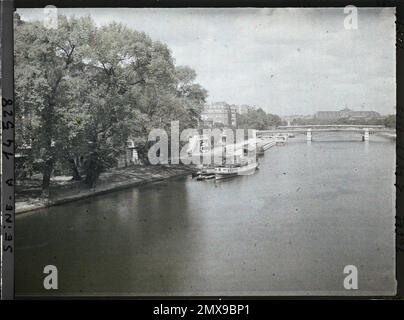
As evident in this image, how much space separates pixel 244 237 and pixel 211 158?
53 centimetres

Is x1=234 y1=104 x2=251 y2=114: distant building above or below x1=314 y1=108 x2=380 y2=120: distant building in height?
above

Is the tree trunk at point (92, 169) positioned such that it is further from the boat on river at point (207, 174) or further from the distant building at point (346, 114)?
the distant building at point (346, 114)

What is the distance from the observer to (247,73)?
→ 8.69 ft

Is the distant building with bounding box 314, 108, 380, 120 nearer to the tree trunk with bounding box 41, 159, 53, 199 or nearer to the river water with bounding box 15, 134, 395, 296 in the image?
the river water with bounding box 15, 134, 395, 296

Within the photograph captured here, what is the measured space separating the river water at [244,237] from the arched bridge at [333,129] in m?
0.06

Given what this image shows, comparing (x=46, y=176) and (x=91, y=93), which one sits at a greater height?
(x=91, y=93)

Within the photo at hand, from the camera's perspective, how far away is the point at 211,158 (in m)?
2.70

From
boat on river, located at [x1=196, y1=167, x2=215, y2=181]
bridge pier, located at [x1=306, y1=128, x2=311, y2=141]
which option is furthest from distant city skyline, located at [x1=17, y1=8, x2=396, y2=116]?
boat on river, located at [x1=196, y1=167, x2=215, y2=181]

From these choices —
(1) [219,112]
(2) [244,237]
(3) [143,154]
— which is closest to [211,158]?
(1) [219,112]

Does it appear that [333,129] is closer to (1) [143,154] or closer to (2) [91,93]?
(1) [143,154]

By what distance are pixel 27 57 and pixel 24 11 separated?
10.8 inches

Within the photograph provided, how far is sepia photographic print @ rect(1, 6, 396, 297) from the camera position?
2.62 m

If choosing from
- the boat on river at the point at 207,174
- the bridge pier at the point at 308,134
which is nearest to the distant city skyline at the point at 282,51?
the bridge pier at the point at 308,134
